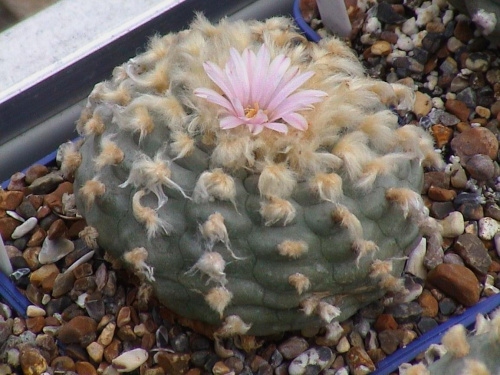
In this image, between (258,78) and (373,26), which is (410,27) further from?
(258,78)

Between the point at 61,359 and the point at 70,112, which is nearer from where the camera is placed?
the point at 61,359

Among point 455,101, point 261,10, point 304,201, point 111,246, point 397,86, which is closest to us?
point 304,201

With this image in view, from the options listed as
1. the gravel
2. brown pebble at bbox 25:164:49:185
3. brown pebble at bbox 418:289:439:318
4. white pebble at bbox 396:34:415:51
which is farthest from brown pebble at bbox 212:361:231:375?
white pebble at bbox 396:34:415:51

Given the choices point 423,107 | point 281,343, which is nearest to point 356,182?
point 281,343

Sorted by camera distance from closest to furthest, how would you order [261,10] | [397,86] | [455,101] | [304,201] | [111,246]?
[304,201]
[111,246]
[397,86]
[455,101]
[261,10]

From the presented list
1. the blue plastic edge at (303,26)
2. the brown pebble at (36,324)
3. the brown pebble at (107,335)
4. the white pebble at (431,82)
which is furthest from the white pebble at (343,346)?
the blue plastic edge at (303,26)

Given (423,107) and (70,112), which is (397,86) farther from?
(70,112)
